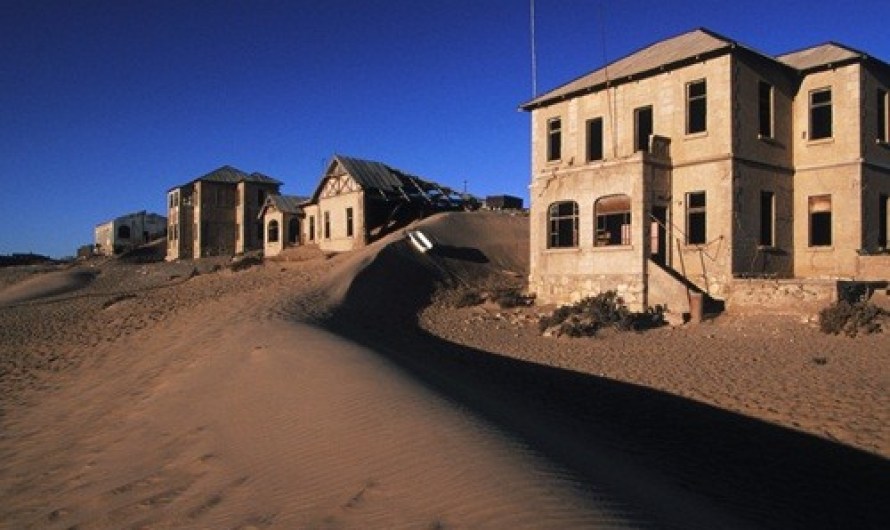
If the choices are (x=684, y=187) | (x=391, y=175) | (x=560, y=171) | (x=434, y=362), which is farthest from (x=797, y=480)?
(x=391, y=175)

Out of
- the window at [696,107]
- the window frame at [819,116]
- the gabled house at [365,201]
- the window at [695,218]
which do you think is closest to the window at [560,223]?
Result: the window at [695,218]

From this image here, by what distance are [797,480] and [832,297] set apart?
11.6m

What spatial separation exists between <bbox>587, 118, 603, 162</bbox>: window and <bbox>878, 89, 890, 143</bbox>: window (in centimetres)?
888

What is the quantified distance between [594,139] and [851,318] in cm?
1086

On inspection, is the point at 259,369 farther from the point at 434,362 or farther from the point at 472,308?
the point at 472,308

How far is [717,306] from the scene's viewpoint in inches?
790

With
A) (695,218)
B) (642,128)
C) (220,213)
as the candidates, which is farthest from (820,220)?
(220,213)

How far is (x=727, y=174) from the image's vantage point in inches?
797

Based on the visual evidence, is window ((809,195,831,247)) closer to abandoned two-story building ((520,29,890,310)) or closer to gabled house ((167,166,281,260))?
abandoned two-story building ((520,29,890,310))

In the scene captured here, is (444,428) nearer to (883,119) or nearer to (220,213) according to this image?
(883,119)

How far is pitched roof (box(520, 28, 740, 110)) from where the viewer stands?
819 inches

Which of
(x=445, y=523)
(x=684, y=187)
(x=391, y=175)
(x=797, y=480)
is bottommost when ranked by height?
(x=797, y=480)

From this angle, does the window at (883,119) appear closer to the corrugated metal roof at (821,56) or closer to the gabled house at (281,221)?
the corrugated metal roof at (821,56)

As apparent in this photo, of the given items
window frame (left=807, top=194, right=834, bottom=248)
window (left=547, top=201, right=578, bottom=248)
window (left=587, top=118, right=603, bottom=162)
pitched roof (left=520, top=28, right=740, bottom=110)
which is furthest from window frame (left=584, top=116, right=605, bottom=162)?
window frame (left=807, top=194, right=834, bottom=248)
